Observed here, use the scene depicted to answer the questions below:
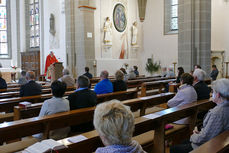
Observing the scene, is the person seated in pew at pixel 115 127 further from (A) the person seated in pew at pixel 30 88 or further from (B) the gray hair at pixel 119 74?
(B) the gray hair at pixel 119 74

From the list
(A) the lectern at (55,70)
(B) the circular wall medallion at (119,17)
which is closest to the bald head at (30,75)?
(A) the lectern at (55,70)

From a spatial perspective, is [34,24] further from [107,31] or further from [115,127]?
[115,127]

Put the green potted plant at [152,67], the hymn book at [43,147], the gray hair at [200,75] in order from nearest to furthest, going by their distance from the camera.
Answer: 1. the hymn book at [43,147]
2. the gray hair at [200,75]
3. the green potted plant at [152,67]

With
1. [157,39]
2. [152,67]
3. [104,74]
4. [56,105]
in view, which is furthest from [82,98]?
[157,39]

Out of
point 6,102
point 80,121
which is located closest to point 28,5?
point 6,102

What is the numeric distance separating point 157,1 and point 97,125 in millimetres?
15033

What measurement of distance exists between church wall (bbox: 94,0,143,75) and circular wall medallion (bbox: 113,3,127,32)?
233 mm

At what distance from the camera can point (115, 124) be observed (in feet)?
4.99

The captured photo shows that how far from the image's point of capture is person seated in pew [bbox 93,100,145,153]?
5.00 feet

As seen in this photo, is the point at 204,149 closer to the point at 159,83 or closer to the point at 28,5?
the point at 159,83

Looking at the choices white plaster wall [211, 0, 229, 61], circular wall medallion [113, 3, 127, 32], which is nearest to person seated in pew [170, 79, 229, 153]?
circular wall medallion [113, 3, 127, 32]

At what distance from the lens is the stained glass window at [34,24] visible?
1593cm

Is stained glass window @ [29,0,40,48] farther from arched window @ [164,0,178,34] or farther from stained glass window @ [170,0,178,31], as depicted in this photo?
stained glass window @ [170,0,178,31]

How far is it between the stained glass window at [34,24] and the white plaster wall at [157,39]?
22.2ft
